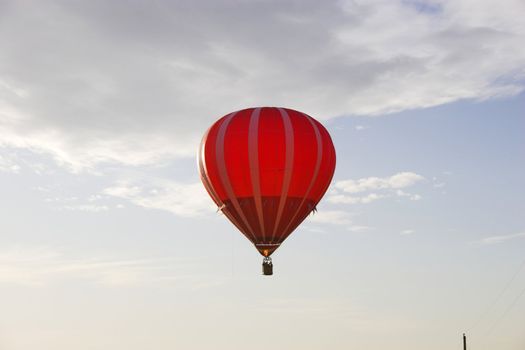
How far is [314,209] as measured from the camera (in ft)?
217

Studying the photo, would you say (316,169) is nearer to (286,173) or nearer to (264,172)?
(286,173)

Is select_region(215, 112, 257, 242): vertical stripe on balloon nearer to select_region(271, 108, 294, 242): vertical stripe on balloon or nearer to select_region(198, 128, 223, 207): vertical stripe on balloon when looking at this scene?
select_region(198, 128, 223, 207): vertical stripe on balloon

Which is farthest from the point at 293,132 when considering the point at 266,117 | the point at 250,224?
the point at 250,224

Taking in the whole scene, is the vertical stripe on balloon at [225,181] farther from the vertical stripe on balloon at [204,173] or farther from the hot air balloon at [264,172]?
the vertical stripe on balloon at [204,173]

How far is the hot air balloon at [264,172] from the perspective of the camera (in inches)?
2518

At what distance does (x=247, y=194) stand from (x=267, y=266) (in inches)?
174

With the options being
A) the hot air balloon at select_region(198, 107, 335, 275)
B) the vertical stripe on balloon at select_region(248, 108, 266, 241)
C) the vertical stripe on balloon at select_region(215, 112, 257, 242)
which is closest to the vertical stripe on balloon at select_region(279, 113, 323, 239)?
the hot air balloon at select_region(198, 107, 335, 275)

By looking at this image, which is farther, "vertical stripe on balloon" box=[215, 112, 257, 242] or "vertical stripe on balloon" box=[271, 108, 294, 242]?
"vertical stripe on balloon" box=[215, 112, 257, 242]

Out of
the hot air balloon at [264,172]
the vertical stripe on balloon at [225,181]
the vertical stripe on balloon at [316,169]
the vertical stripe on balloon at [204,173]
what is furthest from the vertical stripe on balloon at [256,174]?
the vertical stripe on balloon at [204,173]

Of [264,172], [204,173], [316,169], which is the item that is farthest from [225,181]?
[316,169]

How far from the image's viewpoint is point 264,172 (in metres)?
64.0

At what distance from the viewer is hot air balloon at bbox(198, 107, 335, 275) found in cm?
6397

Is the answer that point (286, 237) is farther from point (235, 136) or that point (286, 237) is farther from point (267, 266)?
point (235, 136)

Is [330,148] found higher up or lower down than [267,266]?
higher up
